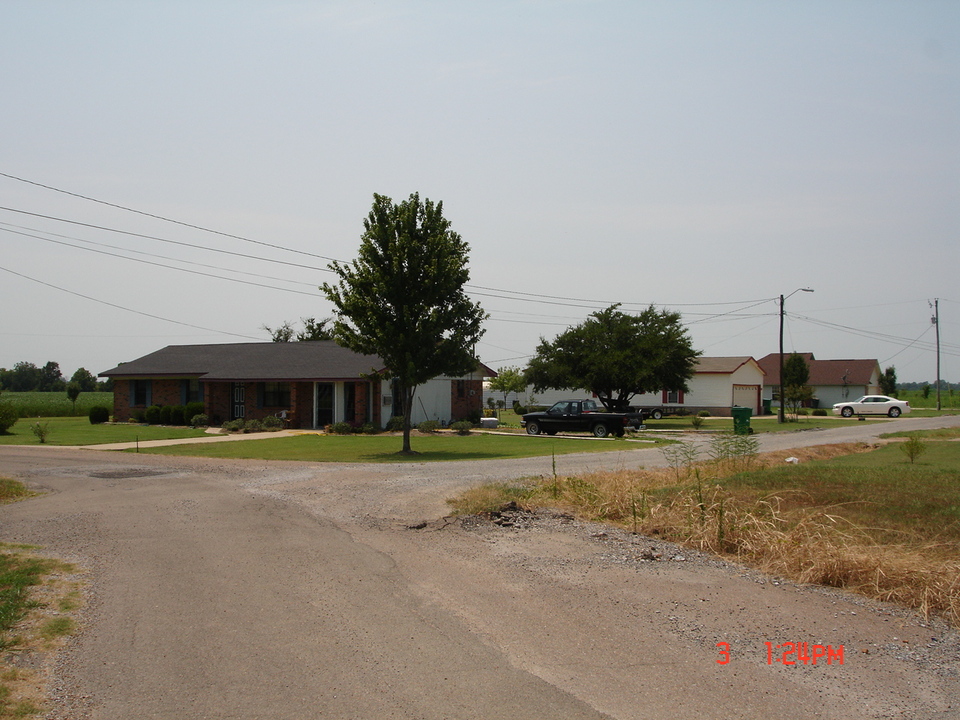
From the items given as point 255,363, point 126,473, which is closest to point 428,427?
point 255,363

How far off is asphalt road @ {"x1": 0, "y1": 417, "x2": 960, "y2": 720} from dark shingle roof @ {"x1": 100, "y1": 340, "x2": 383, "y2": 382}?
25.6 m

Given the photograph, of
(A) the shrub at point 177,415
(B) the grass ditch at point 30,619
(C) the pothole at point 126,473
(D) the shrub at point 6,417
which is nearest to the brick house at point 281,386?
(A) the shrub at point 177,415

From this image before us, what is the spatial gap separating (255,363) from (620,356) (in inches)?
797

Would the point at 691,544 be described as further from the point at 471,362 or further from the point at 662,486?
the point at 471,362

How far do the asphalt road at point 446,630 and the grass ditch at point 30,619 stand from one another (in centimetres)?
18

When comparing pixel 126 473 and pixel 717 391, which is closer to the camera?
pixel 126 473

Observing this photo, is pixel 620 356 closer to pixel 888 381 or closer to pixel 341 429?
pixel 341 429

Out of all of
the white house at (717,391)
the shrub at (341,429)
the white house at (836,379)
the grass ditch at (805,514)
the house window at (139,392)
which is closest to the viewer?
the grass ditch at (805,514)

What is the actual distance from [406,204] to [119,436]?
16.8m

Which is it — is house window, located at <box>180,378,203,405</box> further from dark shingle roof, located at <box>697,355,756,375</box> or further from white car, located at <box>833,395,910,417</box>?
white car, located at <box>833,395,910,417</box>

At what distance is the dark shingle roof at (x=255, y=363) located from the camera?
123 feet

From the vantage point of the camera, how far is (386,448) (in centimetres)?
2759
